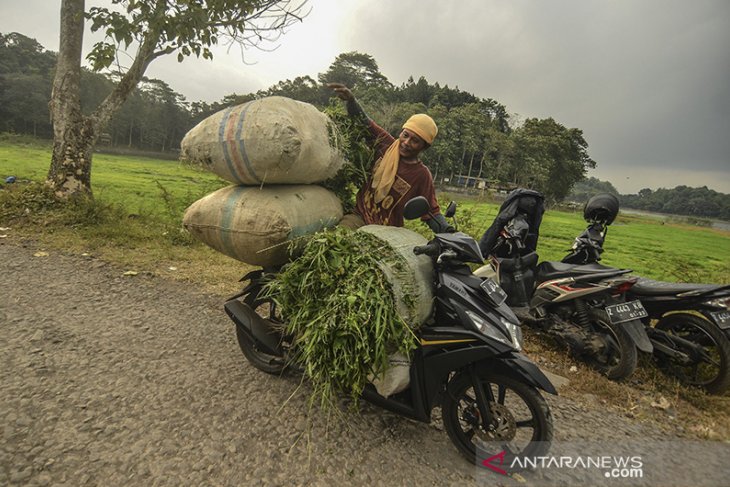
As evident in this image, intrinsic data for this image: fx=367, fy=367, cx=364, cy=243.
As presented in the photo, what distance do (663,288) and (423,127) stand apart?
264 centimetres

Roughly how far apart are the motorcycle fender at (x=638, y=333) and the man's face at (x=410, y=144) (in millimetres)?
2382

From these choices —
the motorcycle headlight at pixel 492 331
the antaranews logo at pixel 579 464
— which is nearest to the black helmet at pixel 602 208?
A: the antaranews logo at pixel 579 464

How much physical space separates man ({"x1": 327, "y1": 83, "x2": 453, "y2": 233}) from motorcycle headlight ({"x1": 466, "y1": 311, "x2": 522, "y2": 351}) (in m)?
0.99

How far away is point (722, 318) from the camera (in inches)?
121

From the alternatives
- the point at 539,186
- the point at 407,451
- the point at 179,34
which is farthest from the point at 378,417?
the point at 539,186

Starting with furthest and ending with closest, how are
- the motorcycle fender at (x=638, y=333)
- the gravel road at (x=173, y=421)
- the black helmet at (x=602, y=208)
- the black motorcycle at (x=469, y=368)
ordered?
the black helmet at (x=602, y=208)
the motorcycle fender at (x=638, y=333)
the black motorcycle at (x=469, y=368)
the gravel road at (x=173, y=421)

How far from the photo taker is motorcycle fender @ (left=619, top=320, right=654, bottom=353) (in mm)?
3152

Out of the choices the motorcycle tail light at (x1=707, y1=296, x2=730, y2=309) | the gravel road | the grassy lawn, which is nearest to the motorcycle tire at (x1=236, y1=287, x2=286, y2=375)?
A: the gravel road

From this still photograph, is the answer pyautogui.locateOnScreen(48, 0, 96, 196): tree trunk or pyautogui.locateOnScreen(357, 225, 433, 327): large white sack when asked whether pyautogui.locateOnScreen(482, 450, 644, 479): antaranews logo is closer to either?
pyautogui.locateOnScreen(357, 225, 433, 327): large white sack

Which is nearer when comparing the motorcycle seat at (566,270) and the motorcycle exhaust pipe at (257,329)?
the motorcycle exhaust pipe at (257,329)

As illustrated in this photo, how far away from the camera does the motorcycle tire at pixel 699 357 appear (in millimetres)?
3102

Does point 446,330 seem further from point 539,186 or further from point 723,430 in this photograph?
point 539,186

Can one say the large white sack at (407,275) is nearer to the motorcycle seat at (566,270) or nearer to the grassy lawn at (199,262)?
the grassy lawn at (199,262)

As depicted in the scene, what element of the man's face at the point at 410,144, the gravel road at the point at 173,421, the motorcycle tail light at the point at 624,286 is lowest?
the gravel road at the point at 173,421
